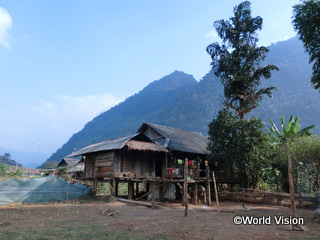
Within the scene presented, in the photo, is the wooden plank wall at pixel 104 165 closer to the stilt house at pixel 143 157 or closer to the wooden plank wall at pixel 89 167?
the stilt house at pixel 143 157

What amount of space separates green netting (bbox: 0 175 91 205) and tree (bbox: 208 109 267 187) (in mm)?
10953

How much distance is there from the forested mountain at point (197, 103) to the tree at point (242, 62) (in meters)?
32.3

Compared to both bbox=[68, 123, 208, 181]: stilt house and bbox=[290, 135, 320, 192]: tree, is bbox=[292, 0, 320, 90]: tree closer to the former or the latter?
bbox=[290, 135, 320, 192]: tree

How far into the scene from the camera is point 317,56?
13.9 m

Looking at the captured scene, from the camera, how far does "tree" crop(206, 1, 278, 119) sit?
2070 cm

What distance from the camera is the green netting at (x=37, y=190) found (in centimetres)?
1397

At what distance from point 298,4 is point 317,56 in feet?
11.2

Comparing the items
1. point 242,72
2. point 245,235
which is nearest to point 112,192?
point 245,235

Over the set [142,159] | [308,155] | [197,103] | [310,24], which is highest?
[197,103]

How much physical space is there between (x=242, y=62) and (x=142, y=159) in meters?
12.4

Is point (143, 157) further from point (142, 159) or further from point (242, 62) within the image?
point (242, 62)

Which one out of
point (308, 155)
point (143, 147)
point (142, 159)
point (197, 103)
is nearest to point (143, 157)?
point (142, 159)

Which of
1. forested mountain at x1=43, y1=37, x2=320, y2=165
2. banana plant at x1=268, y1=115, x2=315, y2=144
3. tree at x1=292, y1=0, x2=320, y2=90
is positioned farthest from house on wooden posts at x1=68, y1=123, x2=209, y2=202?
forested mountain at x1=43, y1=37, x2=320, y2=165

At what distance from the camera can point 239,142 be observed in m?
17.7
